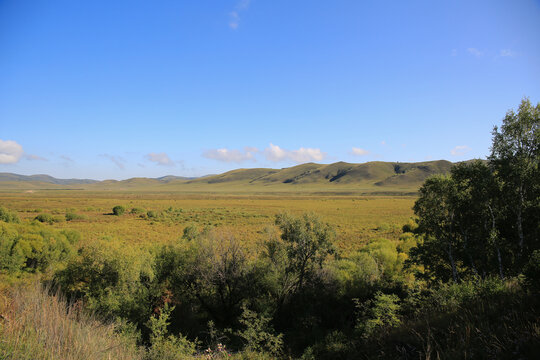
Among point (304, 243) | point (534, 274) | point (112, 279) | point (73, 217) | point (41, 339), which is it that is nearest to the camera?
point (41, 339)

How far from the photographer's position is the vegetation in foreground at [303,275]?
12.7m

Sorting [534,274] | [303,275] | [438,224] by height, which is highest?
[534,274]

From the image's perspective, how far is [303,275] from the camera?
18.0 m

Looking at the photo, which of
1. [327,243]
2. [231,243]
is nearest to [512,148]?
[327,243]

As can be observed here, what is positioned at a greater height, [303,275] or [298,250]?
[298,250]

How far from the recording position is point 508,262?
13570mm

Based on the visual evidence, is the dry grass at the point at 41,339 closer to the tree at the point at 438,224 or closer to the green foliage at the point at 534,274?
the green foliage at the point at 534,274

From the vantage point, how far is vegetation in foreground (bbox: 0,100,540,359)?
12.7m

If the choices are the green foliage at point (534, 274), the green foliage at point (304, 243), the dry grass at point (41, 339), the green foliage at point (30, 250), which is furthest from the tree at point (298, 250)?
the green foliage at point (30, 250)

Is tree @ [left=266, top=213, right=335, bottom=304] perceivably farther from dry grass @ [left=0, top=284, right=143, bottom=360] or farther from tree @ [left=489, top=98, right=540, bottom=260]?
dry grass @ [left=0, top=284, right=143, bottom=360]

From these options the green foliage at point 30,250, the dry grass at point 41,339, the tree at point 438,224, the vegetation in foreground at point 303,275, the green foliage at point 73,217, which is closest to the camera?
the dry grass at point 41,339

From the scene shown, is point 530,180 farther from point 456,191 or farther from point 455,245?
point 455,245


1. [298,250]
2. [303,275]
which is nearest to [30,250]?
[298,250]

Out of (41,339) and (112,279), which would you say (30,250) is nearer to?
(112,279)
